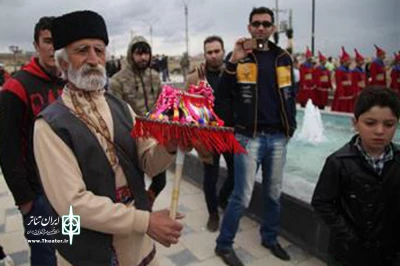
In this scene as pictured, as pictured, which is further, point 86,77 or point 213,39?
point 213,39

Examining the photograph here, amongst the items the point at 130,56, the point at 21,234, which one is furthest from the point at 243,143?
the point at 21,234

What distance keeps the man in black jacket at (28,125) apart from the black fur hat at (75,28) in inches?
31.7

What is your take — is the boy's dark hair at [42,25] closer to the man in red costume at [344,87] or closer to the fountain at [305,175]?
the fountain at [305,175]

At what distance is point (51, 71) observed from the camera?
2.39m

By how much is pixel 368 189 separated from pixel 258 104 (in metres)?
1.28

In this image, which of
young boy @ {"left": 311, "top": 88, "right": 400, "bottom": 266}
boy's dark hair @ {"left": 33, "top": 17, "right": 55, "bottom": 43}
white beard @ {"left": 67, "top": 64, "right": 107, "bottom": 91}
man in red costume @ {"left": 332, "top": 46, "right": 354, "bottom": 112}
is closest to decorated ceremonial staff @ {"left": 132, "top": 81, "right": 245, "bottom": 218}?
white beard @ {"left": 67, "top": 64, "right": 107, "bottom": 91}

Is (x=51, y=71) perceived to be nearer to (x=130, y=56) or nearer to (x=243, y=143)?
(x=130, y=56)

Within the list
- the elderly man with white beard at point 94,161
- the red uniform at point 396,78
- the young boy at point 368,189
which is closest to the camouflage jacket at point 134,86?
the elderly man with white beard at point 94,161

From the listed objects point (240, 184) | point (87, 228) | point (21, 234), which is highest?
point (87, 228)

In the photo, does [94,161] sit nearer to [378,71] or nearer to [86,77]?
[86,77]

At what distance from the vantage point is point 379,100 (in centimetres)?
184

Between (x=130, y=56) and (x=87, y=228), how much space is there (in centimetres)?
231

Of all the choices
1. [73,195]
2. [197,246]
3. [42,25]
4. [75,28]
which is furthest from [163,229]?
[197,246]

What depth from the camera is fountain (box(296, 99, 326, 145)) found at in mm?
8742
